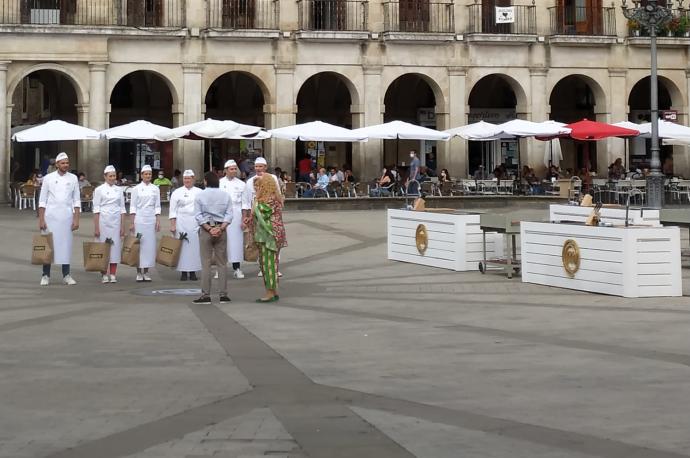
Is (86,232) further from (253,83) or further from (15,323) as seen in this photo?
(253,83)

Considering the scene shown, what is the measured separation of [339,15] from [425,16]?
3.15 m

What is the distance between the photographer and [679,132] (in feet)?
132

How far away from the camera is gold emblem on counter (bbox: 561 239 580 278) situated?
17.4 meters

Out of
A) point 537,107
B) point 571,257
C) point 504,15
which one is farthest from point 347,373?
point 537,107

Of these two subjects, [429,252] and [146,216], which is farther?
[429,252]

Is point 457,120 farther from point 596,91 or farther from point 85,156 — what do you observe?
point 85,156

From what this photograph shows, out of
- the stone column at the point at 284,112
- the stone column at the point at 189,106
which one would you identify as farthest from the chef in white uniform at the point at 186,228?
the stone column at the point at 284,112

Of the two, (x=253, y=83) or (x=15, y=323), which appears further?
(x=253, y=83)

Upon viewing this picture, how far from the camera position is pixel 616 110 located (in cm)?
4728

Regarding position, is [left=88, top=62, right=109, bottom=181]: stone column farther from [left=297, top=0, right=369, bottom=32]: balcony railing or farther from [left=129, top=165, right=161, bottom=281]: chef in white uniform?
[left=129, top=165, right=161, bottom=281]: chef in white uniform

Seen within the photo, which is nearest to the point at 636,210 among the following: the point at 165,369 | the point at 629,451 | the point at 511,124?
the point at 165,369

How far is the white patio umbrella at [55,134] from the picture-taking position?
36344mm

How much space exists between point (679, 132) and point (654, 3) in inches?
254

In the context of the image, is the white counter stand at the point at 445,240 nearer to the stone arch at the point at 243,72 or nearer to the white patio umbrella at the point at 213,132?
the white patio umbrella at the point at 213,132
